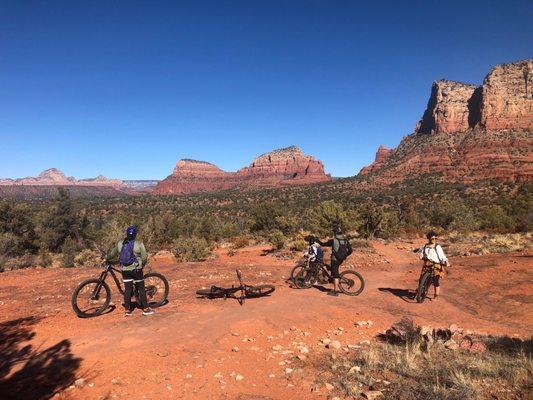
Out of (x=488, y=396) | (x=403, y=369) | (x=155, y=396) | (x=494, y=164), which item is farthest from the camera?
(x=494, y=164)

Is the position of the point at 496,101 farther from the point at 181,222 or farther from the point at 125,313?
the point at 125,313

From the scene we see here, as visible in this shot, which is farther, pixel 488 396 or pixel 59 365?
pixel 59 365

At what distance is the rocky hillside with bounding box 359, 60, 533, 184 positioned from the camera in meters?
81.7

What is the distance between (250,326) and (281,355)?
4.27 feet

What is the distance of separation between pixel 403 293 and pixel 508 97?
11412cm

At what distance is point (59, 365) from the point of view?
5.59 meters

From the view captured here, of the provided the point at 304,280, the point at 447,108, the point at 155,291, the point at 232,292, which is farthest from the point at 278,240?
the point at 447,108

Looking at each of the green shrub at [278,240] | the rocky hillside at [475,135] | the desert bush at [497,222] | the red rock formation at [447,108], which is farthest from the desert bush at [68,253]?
the red rock formation at [447,108]

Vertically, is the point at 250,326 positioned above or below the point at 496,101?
below

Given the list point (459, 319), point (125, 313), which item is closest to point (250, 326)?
point (125, 313)

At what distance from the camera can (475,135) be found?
96375mm

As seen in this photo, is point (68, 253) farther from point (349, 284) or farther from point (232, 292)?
point (349, 284)

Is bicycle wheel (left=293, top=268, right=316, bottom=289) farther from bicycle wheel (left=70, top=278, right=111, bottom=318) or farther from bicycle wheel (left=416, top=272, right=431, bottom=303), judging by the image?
bicycle wheel (left=70, top=278, right=111, bottom=318)

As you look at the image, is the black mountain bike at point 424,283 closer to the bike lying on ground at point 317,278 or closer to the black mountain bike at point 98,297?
the bike lying on ground at point 317,278
